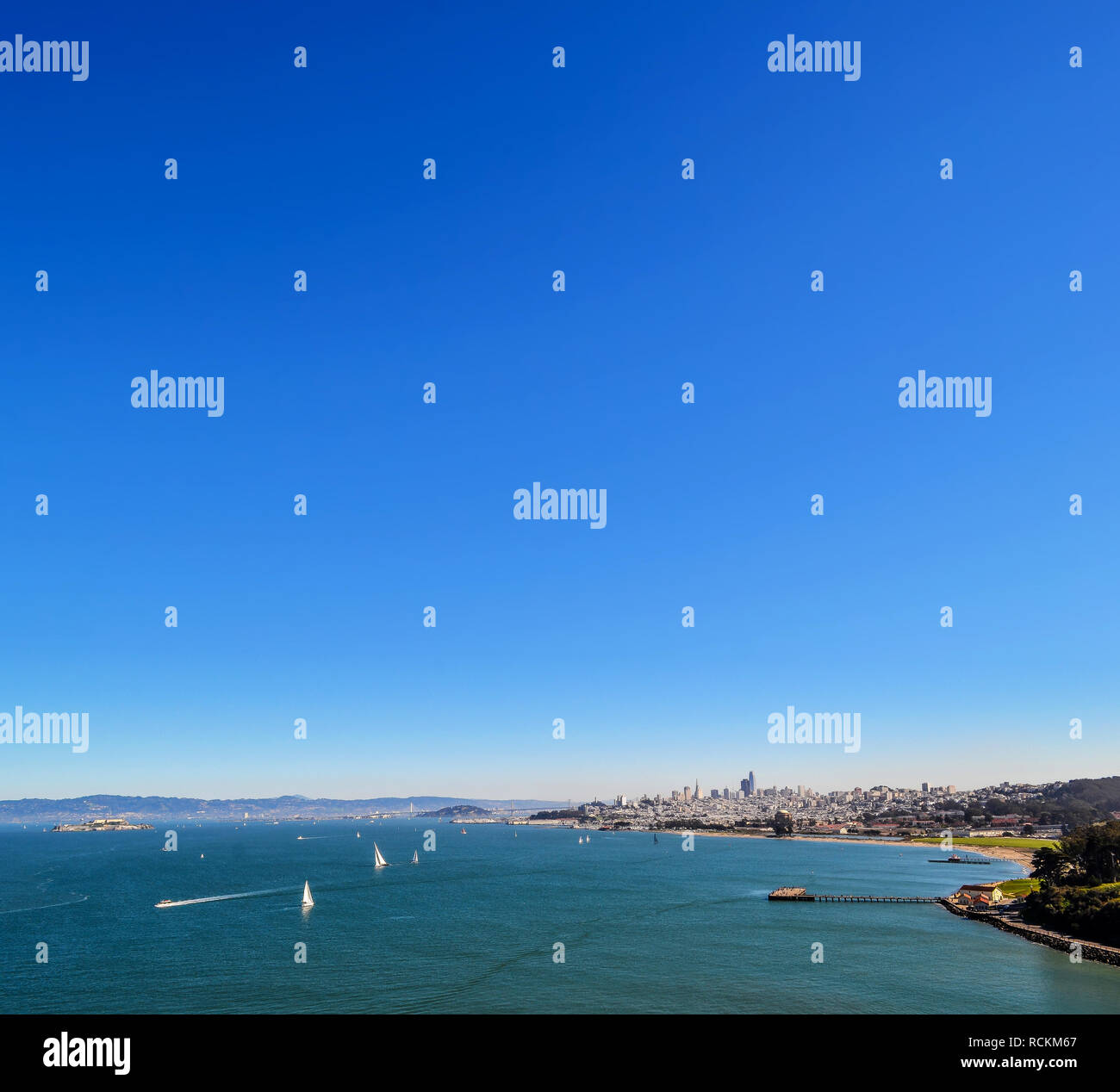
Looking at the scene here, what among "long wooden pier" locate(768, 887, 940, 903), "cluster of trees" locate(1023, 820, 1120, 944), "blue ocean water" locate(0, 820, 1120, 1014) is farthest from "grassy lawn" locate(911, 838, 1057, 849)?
"cluster of trees" locate(1023, 820, 1120, 944)

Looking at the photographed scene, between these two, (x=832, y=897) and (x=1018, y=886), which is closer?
(x=1018, y=886)

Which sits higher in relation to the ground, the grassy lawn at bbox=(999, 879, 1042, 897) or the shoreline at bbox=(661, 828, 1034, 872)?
the grassy lawn at bbox=(999, 879, 1042, 897)

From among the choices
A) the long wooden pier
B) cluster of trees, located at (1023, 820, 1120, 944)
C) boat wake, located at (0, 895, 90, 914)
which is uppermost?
cluster of trees, located at (1023, 820, 1120, 944)

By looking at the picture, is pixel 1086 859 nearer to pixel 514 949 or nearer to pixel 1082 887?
pixel 1082 887

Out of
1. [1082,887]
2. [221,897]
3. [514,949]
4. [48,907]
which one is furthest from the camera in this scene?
[221,897]

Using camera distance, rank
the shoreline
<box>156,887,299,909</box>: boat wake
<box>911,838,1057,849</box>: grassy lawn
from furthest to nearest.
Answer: <box>911,838,1057,849</box>: grassy lawn
the shoreline
<box>156,887,299,909</box>: boat wake

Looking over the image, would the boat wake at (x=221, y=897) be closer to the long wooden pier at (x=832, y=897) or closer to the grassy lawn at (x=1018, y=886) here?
the long wooden pier at (x=832, y=897)

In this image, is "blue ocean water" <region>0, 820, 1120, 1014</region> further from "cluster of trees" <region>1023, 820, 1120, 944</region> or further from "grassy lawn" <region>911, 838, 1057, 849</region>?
"grassy lawn" <region>911, 838, 1057, 849</region>

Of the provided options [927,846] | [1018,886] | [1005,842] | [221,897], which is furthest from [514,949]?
[927,846]
